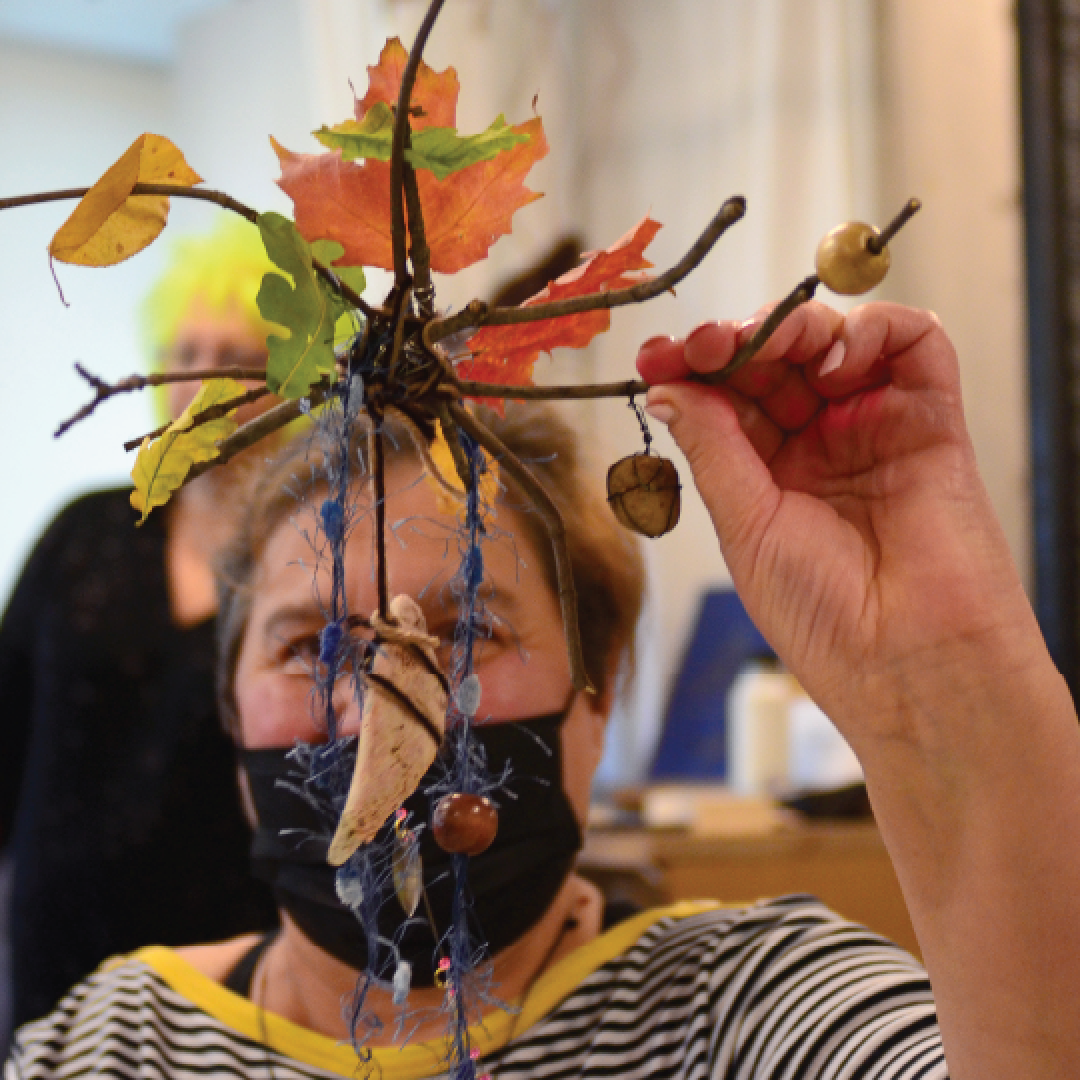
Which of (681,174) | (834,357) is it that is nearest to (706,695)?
(681,174)

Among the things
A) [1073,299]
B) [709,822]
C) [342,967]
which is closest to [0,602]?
[709,822]

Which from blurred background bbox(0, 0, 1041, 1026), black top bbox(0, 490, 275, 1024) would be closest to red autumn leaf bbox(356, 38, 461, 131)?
black top bbox(0, 490, 275, 1024)

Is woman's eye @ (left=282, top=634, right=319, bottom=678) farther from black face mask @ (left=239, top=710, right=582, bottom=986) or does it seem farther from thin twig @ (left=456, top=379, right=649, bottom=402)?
thin twig @ (left=456, top=379, right=649, bottom=402)

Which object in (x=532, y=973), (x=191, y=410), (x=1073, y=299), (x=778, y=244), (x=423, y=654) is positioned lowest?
(x=532, y=973)

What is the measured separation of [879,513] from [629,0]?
1843 mm

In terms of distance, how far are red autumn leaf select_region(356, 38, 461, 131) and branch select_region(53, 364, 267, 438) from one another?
4.7 inches

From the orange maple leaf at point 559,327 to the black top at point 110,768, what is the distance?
0.93 meters

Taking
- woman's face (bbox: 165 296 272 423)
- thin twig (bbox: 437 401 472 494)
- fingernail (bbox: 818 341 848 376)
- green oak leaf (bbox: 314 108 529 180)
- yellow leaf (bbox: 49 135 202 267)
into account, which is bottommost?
thin twig (bbox: 437 401 472 494)

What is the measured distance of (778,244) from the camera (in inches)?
76.7

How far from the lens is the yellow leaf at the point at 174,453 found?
1.43 feet

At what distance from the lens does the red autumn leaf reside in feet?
1.42

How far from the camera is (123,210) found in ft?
1.34

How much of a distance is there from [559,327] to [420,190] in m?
0.09

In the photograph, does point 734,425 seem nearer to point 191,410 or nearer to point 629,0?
point 191,410
